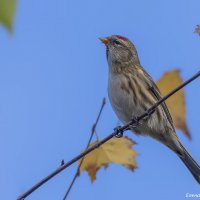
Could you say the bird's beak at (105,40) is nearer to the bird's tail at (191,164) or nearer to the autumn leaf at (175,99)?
the bird's tail at (191,164)

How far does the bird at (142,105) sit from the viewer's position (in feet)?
15.8

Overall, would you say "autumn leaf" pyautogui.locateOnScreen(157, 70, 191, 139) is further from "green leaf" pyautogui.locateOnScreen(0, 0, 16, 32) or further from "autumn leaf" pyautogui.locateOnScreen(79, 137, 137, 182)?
"green leaf" pyautogui.locateOnScreen(0, 0, 16, 32)

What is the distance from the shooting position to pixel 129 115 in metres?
4.84

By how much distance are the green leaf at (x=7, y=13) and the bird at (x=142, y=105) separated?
3.72m

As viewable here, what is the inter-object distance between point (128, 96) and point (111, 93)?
22 cm

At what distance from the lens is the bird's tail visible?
16.1ft

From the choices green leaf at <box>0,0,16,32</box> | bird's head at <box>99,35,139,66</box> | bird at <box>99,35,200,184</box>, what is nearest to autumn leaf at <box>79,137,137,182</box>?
green leaf at <box>0,0,16,32</box>

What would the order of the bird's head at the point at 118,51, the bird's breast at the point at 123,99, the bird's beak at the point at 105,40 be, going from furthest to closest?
the bird's beak at the point at 105,40 < the bird's head at the point at 118,51 < the bird's breast at the point at 123,99

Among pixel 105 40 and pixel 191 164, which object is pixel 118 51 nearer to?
pixel 105 40

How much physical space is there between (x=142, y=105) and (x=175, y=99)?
217 centimetres

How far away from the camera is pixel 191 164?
16.3 feet

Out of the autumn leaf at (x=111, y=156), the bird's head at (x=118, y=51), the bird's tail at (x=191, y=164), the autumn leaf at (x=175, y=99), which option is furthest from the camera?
the bird's head at (x=118, y=51)

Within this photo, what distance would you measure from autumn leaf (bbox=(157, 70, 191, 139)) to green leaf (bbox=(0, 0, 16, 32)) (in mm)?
1551

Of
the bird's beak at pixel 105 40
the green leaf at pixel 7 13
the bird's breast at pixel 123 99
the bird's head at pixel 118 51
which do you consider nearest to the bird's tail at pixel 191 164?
the bird's breast at pixel 123 99
